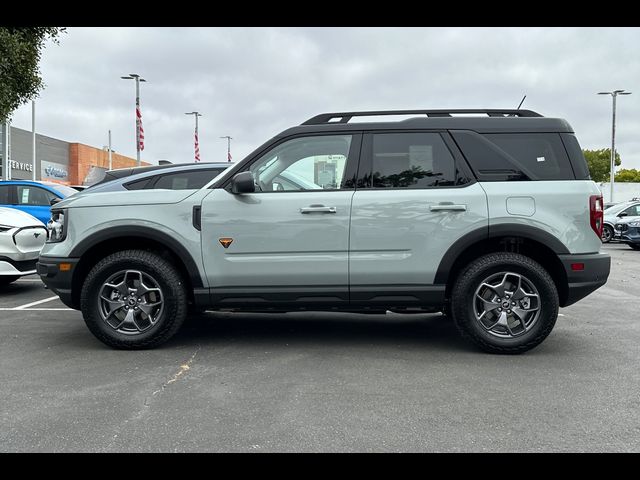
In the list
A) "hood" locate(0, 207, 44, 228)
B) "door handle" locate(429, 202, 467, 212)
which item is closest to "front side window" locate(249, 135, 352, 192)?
"door handle" locate(429, 202, 467, 212)

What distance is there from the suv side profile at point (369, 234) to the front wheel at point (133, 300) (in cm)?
1

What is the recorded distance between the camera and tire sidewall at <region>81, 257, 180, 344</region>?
438 centimetres

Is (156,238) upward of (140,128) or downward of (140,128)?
downward

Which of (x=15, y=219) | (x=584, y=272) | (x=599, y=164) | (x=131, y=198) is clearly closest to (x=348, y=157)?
(x=131, y=198)

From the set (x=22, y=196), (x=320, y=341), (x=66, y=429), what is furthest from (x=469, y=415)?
(x=22, y=196)

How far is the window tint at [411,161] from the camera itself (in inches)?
173

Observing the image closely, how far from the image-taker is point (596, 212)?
14.0ft

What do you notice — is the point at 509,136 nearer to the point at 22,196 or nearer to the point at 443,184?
the point at 443,184

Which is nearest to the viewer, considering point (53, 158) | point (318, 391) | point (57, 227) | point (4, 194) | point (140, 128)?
point (318, 391)

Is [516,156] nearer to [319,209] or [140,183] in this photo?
[319,209]

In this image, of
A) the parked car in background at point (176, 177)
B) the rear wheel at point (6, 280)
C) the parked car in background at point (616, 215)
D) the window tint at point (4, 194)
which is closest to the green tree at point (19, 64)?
the window tint at point (4, 194)

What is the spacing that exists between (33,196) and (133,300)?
277 inches

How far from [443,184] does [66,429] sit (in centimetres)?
324

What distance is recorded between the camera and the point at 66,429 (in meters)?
2.90
